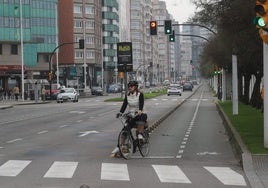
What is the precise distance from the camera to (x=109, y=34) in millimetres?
148750

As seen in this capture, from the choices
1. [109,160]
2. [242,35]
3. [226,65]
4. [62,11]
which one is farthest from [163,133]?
[62,11]

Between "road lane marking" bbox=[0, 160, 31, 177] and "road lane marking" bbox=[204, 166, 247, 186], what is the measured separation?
4.00 m

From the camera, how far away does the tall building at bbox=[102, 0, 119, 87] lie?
146500mm

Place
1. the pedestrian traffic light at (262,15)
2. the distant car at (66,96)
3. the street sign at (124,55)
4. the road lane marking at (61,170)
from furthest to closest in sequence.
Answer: the distant car at (66,96) < the street sign at (124,55) < the pedestrian traffic light at (262,15) < the road lane marking at (61,170)

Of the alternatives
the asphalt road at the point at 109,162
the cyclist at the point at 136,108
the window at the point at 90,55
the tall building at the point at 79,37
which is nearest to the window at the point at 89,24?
the tall building at the point at 79,37

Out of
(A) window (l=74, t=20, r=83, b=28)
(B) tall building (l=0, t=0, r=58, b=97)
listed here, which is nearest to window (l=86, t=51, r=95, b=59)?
(A) window (l=74, t=20, r=83, b=28)

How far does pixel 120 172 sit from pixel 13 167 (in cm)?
247

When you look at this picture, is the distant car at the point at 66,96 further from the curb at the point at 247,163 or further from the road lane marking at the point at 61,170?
the road lane marking at the point at 61,170

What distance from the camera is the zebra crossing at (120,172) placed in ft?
36.4

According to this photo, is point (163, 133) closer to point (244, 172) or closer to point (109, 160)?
point (109, 160)

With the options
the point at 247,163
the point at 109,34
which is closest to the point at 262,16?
the point at 247,163

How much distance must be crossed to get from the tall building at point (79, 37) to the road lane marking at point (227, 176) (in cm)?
10894

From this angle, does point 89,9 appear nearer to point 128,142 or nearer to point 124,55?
point 124,55

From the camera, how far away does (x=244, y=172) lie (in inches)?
472
